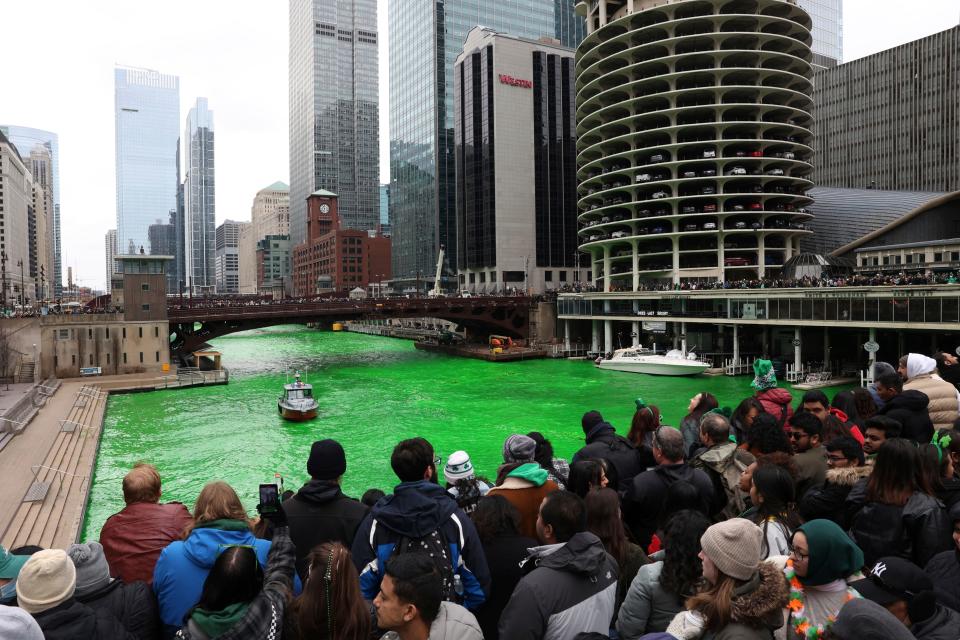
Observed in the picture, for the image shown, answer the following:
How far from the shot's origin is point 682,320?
5962 centimetres

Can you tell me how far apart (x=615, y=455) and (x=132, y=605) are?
572 cm

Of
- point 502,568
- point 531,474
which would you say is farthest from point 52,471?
point 502,568

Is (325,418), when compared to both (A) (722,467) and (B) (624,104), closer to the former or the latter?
(A) (722,467)

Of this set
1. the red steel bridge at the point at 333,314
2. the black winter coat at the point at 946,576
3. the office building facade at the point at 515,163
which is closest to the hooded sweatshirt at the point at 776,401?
the black winter coat at the point at 946,576

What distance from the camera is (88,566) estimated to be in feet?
15.0

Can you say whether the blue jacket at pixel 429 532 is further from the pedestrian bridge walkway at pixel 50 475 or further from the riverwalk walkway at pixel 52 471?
the pedestrian bridge walkway at pixel 50 475

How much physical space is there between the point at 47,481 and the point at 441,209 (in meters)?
134

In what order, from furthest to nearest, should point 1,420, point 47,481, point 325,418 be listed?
point 325,418, point 1,420, point 47,481

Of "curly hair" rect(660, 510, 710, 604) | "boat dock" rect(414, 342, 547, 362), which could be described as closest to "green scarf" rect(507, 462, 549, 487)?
"curly hair" rect(660, 510, 710, 604)

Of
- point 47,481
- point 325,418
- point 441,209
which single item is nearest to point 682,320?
point 325,418

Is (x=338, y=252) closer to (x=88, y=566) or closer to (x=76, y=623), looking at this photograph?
(x=88, y=566)

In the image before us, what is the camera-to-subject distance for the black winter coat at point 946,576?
4.82 m

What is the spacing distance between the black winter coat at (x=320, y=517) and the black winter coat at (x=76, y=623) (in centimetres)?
191

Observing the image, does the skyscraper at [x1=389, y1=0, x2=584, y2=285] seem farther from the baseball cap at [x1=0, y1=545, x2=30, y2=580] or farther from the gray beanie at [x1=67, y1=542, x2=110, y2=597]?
the gray beanie at [x1=67, y1=542, x2=110, y2=597]
